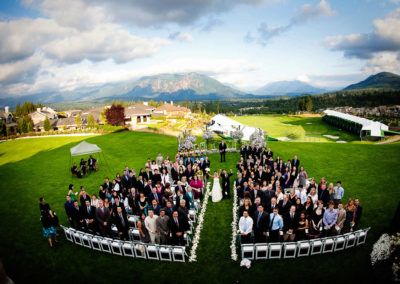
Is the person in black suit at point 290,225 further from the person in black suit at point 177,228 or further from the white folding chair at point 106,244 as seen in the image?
the white folding chair at point 106,244

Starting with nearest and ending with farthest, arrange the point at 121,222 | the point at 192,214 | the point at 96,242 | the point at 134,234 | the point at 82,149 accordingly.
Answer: the point at 121,222 → the point at 96,242 → the point at 134,234 → the point at 192,214 → the point at 82,149

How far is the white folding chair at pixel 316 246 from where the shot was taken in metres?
7.68

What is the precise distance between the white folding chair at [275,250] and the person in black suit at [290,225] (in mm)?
589

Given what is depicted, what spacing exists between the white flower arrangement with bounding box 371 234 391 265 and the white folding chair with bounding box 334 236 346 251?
0.87 meters

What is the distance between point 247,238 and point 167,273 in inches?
129

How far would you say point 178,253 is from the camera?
795 centimetres

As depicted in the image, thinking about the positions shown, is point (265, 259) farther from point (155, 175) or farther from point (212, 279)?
point (155, 175)

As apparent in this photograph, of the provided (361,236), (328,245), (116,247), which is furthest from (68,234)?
(361,236)

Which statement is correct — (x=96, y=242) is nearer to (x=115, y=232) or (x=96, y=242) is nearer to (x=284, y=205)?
Result: (x=115, y=232)

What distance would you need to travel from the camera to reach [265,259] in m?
7.79

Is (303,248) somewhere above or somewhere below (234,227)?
above

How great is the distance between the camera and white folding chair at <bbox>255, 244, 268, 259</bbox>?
7688 millimetres

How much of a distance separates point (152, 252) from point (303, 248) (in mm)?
5793

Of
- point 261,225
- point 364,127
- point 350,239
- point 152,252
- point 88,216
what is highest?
point 364,127
